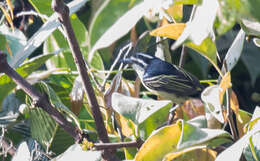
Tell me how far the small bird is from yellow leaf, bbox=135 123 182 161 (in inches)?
14.9

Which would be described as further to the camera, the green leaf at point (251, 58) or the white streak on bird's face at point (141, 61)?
the green leaf at point (251, 58)

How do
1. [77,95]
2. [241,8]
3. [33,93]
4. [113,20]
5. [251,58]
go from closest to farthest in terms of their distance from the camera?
[241,8] → [113,20] → [33,93] → [77,95] → [251,58]

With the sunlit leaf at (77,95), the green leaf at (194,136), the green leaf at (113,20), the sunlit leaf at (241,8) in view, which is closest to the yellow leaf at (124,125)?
the sunlit leaf at (77,95)

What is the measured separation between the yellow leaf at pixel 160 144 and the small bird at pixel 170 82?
378 mm

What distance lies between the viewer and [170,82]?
4.62 ft

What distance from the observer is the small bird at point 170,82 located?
4.43ft

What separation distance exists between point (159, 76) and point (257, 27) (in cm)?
53

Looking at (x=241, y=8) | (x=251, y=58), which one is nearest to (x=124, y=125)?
(x=241, y=8)

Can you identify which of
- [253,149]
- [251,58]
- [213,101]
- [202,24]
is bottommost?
[251,58]

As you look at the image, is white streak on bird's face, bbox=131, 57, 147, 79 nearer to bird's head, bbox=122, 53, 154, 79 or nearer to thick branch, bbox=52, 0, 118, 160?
bird's head, bbox=122, 53, 154, 79

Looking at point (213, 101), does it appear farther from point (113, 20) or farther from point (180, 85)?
point (180, 85)

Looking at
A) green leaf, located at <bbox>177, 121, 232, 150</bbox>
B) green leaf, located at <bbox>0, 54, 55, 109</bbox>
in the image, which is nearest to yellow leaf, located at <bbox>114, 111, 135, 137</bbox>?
green leaf, located at <bbox>0, 54, 55, 109</bbox>

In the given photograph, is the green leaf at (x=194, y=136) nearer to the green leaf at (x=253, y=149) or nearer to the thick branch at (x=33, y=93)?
the green leaf at (x=253, y=149)

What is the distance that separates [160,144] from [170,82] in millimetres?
522
